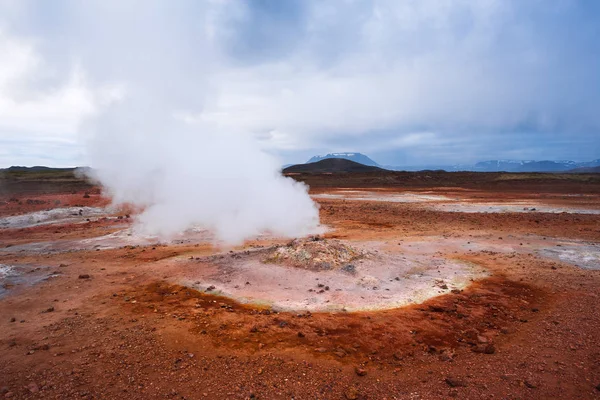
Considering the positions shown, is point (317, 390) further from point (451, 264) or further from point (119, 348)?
point (451, 264)

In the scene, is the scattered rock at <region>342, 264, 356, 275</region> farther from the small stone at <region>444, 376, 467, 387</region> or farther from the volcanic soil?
the small stone at <region>444, 376, 467, 387</region>

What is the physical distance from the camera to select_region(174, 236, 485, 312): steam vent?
8.10 meters

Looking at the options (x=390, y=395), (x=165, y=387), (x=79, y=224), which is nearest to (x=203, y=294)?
(x=165, y=387)

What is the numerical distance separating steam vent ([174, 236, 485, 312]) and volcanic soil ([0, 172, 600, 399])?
86 mm

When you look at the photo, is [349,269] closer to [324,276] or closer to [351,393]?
[324,276]

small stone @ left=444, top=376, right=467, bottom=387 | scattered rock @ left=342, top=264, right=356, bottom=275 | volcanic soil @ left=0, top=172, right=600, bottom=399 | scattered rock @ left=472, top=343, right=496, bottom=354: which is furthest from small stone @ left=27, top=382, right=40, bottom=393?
scattered rock @ left=342, top=264, right=356, bottom=275

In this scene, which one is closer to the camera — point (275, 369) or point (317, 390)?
point (317, 390)

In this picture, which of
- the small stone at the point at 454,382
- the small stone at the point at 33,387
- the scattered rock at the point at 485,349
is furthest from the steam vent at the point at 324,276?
the small stone at the point at 33,387

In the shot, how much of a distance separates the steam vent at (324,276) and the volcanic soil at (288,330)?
3.4 inches

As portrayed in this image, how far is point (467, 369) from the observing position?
17.8ft

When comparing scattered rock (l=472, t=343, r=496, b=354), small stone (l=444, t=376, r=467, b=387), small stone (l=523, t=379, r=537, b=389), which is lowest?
small stone (l=523, t=379, r=537, b=389)

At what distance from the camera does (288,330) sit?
21.7 ft

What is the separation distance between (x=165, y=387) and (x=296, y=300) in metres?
3.60

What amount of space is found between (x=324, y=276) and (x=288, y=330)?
3001 mm
